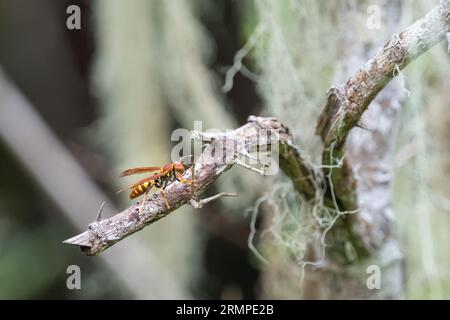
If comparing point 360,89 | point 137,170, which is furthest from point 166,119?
point 360,89

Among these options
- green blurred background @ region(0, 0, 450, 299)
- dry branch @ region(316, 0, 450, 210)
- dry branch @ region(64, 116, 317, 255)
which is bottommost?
dry branch @ region(64, 116, 317, 255)

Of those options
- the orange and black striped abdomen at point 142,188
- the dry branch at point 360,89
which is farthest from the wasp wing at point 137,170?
the dry branch at point 360,89

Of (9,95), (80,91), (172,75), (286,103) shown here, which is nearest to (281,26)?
(286,103)

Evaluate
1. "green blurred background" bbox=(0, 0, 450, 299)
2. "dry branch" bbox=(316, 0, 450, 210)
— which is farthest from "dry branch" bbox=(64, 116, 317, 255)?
"green blurred background" bbox=(0, 0, 450, 299)

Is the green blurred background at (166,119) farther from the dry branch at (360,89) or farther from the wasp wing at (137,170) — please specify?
the wasp wing at (137,170)

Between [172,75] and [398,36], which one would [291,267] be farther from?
[398,36]

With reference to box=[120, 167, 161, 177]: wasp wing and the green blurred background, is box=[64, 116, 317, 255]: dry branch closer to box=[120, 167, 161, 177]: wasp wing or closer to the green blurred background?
box=[120, 167, 161, 177]: wasp wing

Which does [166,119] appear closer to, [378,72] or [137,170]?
[137,170]

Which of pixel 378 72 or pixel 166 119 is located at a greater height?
pixel 166 119
